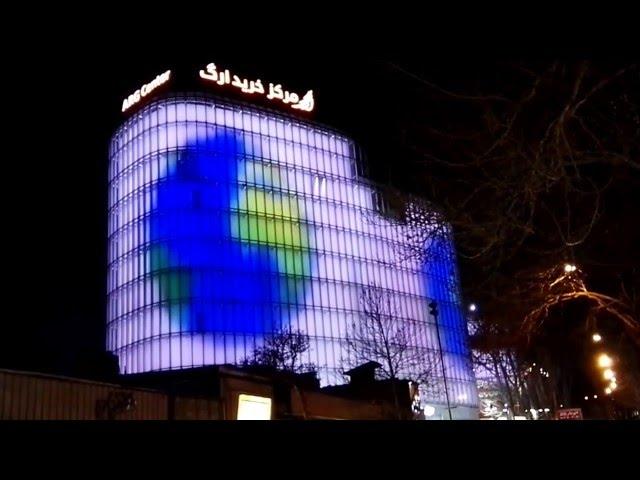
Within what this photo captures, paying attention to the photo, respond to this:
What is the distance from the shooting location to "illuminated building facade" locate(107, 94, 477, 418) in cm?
6406

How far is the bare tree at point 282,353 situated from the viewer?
172ft

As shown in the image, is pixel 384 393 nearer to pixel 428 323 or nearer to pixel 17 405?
pixel 17 405

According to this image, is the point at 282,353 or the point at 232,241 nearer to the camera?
the point at 282,353

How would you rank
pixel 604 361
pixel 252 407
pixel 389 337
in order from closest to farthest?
1. pixel 252 407
2. pixel 604 361
3. pixel 389 337

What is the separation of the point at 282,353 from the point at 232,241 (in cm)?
1740

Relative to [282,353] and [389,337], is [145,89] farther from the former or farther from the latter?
[389,337]

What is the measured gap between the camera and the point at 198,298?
63.6 metres

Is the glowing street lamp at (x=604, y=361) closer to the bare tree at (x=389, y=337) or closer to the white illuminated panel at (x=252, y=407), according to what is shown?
the white illuminated panel at (x=252, y=407)

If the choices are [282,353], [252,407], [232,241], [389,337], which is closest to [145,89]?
[232,241]

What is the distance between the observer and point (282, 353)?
5400 cm

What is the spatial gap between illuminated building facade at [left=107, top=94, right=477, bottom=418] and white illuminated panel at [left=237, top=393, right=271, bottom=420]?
36739mm

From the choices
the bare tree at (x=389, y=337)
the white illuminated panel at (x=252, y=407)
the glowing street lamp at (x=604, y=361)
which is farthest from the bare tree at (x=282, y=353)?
the glowing street lamp at (x=604, y=361)
